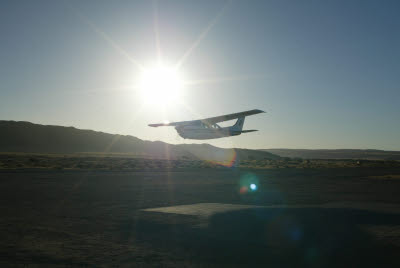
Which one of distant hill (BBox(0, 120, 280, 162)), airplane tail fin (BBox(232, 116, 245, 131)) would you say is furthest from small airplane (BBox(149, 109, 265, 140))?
distant hill (BBox(0, 120, 280, 162))

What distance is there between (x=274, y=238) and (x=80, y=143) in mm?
148002

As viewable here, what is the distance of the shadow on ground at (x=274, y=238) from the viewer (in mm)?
7312

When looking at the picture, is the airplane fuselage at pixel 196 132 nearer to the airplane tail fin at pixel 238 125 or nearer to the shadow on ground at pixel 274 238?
the airplane tail fin at pixel 238 125

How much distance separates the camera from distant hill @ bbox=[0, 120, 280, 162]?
130 metres

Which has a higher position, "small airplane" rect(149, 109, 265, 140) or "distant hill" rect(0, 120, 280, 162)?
"distant hill" rect(0, 120, 280, 162)

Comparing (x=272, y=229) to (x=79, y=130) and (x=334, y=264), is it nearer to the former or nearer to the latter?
(x=334, y=264)

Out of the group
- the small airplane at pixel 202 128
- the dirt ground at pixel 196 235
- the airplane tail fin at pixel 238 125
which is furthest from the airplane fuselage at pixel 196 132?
the dirt ground at pixel 196 235

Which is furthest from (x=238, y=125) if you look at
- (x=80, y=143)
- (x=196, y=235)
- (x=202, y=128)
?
(x=80, y=143)

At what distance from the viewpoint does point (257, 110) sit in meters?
45.4

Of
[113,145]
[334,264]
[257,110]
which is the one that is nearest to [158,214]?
[334,264]

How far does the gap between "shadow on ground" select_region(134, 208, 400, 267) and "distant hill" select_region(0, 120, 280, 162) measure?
110589 millimetres

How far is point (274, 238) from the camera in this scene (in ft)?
30.1

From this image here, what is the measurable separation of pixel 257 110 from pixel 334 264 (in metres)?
39.0

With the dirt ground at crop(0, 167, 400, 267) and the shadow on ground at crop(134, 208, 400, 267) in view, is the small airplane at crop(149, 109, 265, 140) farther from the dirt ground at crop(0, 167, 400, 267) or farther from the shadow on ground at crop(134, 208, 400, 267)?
the shadow on ground at crop(134, 208, 400, 267)
